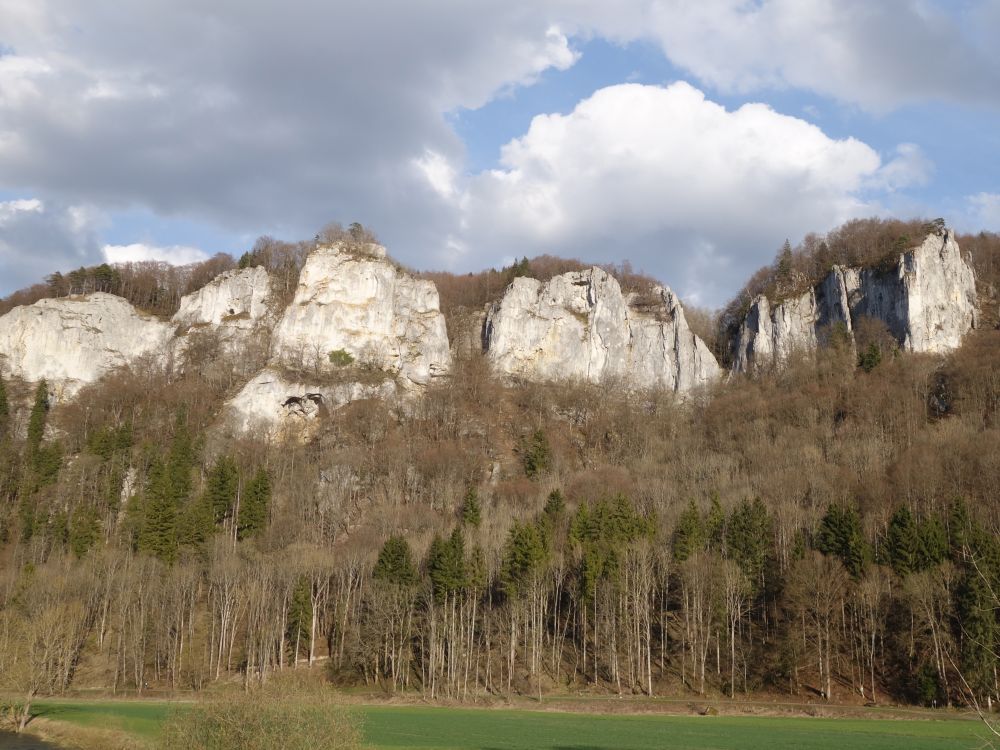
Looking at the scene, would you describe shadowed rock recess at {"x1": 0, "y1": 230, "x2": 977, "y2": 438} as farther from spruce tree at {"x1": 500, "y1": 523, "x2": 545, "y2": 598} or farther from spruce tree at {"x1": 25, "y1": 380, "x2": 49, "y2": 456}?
spruce tree at {"x1": 500, "y1": 523, "x2": 545, "y2": 598}

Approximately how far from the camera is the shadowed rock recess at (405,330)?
112688mm

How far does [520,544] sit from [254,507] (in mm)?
32696

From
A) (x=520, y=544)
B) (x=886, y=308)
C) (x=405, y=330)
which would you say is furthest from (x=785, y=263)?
(x=520, y=544)

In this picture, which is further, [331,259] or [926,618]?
[331,259]

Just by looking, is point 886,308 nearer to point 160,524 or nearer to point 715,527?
point 715,527

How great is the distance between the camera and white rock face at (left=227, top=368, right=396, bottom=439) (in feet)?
341

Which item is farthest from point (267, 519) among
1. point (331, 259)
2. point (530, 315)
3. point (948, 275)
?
point (948, 275)

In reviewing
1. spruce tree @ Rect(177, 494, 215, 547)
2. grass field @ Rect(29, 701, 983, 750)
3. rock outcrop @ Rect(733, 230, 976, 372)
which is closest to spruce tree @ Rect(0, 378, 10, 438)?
spruce tree @ Rect(177, 494, 215, 547)

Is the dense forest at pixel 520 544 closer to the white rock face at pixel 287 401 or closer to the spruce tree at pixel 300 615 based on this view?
the spruce tree at pixel 300 615

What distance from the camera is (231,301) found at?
123 m

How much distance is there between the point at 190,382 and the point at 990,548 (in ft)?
310

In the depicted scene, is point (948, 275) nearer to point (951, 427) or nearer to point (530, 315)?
point (951, 427)

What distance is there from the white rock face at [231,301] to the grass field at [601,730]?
8129cm

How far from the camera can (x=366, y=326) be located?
395ft
